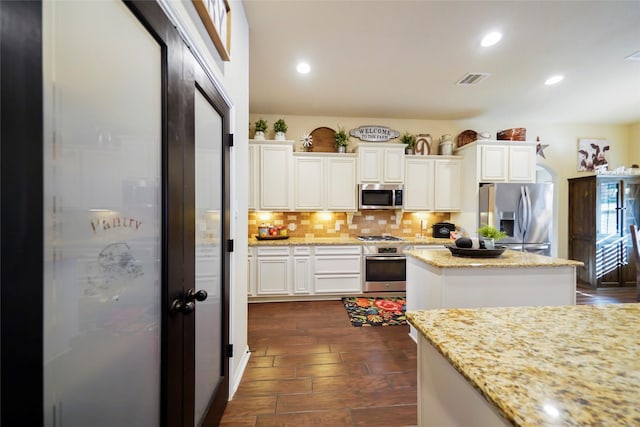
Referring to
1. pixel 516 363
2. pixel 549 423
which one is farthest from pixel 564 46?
pixel 549 423

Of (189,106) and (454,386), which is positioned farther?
(189,106)

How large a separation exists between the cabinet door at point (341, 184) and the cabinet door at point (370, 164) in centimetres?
13

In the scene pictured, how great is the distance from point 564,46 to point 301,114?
3.23 m

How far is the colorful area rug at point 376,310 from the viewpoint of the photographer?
300cm

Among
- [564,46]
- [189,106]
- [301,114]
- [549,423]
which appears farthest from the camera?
[301,114]

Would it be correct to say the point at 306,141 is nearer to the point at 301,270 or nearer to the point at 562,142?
the point at 301,270

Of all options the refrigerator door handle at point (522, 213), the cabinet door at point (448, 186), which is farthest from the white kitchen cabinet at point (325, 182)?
the refrigerator door handle at point (522, 213)

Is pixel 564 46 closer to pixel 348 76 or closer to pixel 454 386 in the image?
pixel 348 76

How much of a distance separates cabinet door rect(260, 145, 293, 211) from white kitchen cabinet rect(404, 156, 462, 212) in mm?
1924

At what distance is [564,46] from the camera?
98.3 inches

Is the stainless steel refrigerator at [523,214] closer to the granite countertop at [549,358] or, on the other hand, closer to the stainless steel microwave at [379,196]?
the stainless steel microwave at [379,196]

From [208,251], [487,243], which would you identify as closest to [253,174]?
[208,251]

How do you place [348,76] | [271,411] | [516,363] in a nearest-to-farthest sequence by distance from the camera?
[516,363] < [271,411] < [348,76]

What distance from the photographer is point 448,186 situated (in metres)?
4.27
